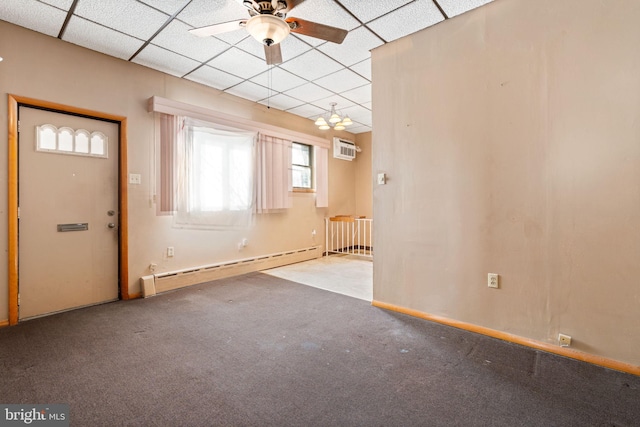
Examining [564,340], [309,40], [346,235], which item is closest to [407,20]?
[309,40]

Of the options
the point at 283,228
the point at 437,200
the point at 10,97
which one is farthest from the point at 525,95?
the point at 10,97

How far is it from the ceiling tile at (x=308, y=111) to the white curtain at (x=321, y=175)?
2.02ft

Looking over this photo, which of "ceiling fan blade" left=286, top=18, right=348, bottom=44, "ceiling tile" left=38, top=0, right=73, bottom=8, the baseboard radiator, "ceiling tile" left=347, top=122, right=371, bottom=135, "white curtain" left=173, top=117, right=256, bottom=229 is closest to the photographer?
"ceiling fan blade" left=286, top=18, right=348, bottom=44

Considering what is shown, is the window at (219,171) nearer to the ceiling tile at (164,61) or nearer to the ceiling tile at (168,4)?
the ceiling tile at (164,61)

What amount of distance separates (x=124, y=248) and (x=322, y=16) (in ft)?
10.6

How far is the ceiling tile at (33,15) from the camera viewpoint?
8.03 ft

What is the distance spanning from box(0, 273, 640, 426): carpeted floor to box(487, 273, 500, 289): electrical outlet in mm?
436

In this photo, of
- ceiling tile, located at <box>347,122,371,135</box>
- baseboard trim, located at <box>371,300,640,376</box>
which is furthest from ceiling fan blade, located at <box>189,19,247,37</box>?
ceiling tile, located at <box>347,122,371,135</box>

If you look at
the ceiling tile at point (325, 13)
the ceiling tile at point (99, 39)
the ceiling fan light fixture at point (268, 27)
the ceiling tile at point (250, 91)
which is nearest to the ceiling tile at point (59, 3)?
the ceiling tile at point (99, 39)

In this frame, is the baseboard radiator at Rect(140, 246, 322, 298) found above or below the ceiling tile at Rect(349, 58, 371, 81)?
below

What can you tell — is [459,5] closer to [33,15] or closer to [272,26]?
[272,26]

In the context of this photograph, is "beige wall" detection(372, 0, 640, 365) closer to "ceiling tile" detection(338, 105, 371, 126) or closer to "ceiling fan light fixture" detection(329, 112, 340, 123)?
"ceiling fan light fixture" detection(329, 112, 340, 123)

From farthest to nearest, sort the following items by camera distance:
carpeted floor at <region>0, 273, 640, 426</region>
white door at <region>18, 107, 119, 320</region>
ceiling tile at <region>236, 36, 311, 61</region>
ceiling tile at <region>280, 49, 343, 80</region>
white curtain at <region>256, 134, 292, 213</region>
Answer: white curtain at <region>256, 134, 292, 213</region>, ceiling tile at <region>280, 49, 343, 80</region>, ceiling tile at <region>236, 36, 311, 61</region>, white door at <region>18, 107, 119, 320</region>, carpeted floor at <region>0, 273, 640, 426</region>

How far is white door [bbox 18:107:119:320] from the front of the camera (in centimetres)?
288
